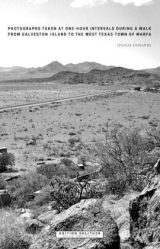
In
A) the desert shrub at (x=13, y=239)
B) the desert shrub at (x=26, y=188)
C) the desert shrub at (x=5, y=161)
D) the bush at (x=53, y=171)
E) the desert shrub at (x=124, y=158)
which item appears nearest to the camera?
the desert shrub at (x=13, y=239)

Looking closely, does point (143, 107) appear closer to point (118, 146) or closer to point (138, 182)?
point (118, 146)

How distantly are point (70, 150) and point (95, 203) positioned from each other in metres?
21.5

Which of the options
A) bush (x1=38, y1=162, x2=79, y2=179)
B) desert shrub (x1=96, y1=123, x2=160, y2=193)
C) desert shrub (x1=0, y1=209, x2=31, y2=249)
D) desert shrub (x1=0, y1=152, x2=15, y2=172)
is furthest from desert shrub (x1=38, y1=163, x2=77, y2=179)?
desert shrub (x1=0, y1=209, x2=31, y2=249)

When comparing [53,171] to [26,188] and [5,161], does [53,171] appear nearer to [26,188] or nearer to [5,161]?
[26,188]

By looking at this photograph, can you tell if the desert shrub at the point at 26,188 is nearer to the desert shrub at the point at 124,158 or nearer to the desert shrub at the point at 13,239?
the desert shrub at the point at 124,158

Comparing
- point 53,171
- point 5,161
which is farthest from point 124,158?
point 5,161

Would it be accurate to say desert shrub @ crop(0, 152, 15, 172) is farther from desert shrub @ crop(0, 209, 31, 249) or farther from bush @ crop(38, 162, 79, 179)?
desert shrub @ crop(0, 209, 31, 249)

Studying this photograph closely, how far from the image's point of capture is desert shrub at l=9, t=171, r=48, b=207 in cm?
1287

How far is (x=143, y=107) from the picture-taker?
57.4m

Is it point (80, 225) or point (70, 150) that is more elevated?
point (80, 225)

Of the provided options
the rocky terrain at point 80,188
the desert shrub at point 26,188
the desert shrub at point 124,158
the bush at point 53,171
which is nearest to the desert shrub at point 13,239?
the rocky terrain at point 80,188

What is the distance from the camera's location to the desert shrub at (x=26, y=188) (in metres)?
12.9

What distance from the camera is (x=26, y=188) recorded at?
546 inches

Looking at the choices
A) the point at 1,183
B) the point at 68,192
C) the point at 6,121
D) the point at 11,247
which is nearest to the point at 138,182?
the point at 68,192
